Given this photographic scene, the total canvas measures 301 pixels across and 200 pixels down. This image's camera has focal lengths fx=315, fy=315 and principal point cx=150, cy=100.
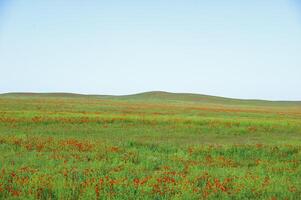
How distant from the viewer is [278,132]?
24.7 metres

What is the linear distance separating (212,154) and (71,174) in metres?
6.83

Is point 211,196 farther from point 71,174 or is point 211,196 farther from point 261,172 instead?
point 71,174

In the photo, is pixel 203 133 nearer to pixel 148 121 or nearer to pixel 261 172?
pixel 148 121

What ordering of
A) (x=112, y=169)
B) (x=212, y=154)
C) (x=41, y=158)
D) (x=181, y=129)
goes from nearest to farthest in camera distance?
(x=112, y=169) → (x=41, y=158) → (x=212, y=154) → (x=181, y=129)

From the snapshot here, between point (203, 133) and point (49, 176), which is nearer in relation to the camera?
point (49, 176)

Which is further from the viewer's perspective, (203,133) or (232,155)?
(203,133)

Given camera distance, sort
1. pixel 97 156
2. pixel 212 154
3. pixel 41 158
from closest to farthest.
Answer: pixel 41 158, pixel 97 156, pixel 212 154

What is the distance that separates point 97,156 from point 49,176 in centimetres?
358

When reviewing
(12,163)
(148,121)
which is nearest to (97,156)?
(12,163)

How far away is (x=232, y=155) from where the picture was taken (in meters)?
13.9

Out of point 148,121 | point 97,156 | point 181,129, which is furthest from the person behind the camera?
point 148,121

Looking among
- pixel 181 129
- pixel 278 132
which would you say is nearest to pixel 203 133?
pixel 181 129

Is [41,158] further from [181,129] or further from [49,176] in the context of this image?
[181,129]

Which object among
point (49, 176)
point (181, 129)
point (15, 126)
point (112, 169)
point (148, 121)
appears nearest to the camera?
point (49, 176)
